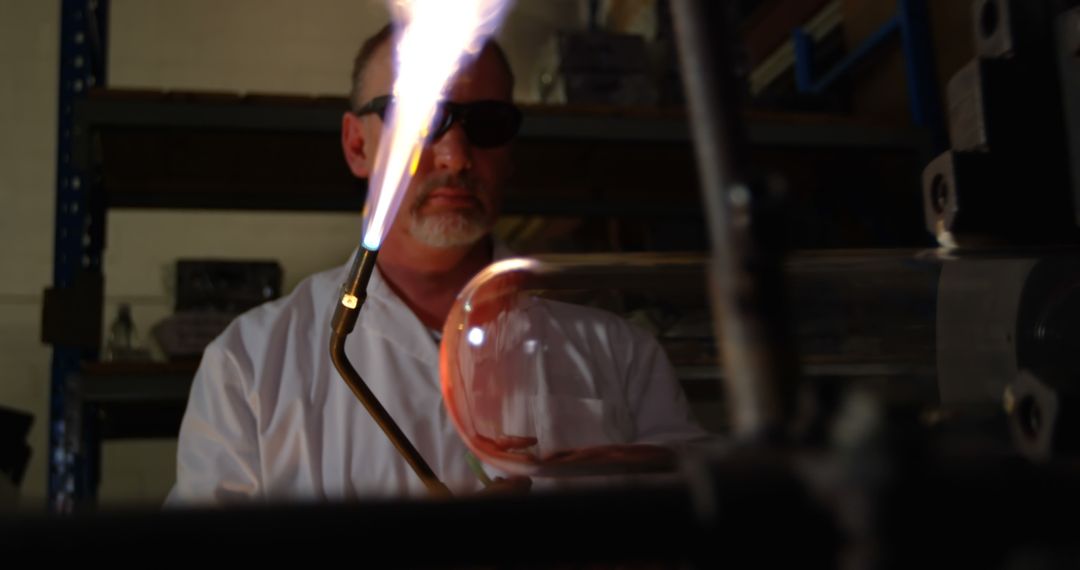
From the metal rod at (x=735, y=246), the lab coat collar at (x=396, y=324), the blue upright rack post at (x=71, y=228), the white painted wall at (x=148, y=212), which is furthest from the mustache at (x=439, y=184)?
the white painted wall at (x=148, y=212)

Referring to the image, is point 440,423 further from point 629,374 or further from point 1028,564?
point 1028,564

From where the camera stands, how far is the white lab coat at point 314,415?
1222 mm

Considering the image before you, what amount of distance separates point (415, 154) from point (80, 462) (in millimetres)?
845

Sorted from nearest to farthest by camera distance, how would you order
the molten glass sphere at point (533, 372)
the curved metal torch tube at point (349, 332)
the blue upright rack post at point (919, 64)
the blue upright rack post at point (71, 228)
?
1. the molten glass sphere at point (533, 372)
2. the curved metal torch tube at point (349, 332)
3. the blue upright rack post at point (71, 228)
4. the blue upright rack post at point (919, 64)

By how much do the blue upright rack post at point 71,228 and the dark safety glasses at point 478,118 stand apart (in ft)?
1.82

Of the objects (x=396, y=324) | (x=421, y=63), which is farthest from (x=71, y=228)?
(x=421, y=63)

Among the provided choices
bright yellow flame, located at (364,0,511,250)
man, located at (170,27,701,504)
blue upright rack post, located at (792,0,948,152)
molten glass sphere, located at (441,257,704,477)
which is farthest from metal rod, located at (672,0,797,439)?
blue upright rack post, located at (792,0,948,152)

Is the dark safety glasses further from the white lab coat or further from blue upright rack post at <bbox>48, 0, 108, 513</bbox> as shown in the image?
blue upright rack post at <bbox>48, 0, 108, 513</bbox>

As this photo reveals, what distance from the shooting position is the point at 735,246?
0.73ft

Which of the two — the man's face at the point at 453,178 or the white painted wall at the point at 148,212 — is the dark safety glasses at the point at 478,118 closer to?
the man's face at the point at 453,178

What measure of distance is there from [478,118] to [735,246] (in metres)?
1.16

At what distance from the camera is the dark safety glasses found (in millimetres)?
1336

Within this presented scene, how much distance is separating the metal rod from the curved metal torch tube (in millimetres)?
413

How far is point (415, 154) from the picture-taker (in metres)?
1.28
